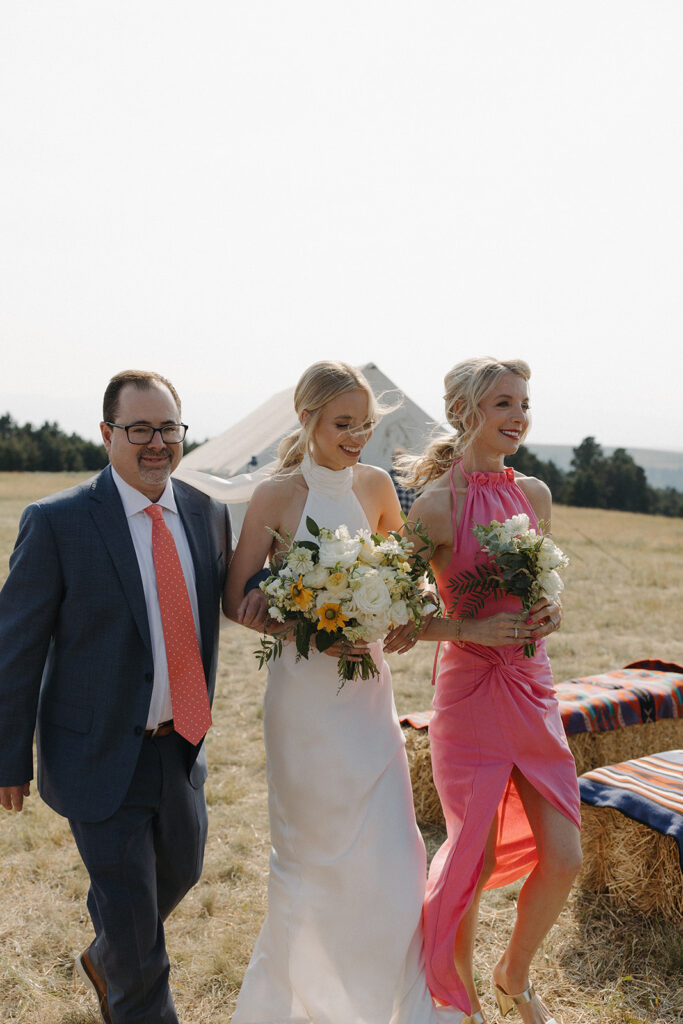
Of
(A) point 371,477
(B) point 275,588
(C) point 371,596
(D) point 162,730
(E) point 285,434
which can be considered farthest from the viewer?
(E) point 285,434

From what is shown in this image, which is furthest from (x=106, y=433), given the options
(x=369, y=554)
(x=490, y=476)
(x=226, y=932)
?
(x=226, y=932)

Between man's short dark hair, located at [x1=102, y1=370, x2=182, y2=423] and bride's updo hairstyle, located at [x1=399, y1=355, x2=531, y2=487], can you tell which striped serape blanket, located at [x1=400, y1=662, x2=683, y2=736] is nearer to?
bride's updo hairstyle, located at [x1=399, y1=355, x2=531, y2=487]

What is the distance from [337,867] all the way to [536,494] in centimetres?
193

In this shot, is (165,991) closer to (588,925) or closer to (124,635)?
(124,635)

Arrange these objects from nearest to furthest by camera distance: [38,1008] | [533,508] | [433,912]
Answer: [433,912], [38,1008], [533,508]

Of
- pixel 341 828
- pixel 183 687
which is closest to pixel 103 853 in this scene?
pixel 183 687

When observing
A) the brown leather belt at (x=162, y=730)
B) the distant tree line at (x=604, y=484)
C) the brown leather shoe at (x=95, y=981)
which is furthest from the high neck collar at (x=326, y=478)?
the distant tree line at (x=604, y=484)

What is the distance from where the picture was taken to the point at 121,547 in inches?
125

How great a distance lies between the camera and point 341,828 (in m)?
3.57

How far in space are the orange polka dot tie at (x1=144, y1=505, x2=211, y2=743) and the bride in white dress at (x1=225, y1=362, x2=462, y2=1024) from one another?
12.2 inches

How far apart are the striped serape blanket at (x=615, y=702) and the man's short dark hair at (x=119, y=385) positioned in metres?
3.49

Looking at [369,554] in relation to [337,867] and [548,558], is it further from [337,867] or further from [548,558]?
[337,867]

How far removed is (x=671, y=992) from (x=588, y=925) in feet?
2.05

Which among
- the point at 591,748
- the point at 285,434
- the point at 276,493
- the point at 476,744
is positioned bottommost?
the point at 591,748
